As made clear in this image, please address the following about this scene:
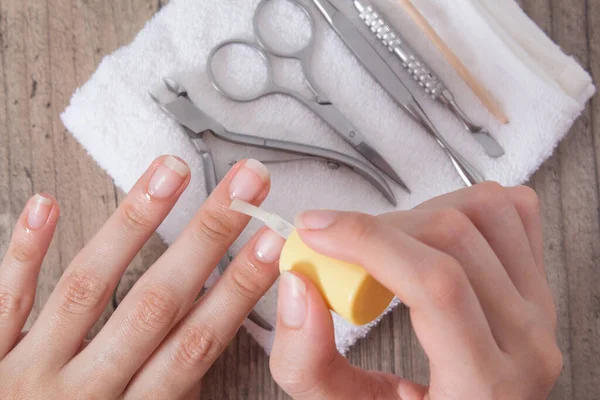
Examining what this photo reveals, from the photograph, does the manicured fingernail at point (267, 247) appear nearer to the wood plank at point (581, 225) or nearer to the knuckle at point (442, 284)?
the knuckle at point (442, 284)

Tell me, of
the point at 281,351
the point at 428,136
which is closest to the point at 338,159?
the point at 428,136

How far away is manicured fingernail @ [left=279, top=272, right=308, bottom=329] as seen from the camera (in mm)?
424

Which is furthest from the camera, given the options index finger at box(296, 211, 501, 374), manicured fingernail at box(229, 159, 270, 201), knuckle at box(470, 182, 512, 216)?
manicured fingernail at box(229, 159, 270, 201)

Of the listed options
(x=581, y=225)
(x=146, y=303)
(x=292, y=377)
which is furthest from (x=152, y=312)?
(x=581, y=225)

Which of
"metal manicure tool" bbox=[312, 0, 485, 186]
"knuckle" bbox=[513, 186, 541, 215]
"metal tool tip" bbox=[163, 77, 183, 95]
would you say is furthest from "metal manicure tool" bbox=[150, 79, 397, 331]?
"knuckle" bbox=[513, 186, 541, 215]

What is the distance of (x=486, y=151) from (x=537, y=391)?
0.38 metres

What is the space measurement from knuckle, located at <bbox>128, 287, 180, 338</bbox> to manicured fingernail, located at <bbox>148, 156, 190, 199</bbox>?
0.36 feet

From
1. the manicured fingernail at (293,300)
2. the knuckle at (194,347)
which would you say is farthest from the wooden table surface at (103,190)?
the manicured fingernail at (293,300)

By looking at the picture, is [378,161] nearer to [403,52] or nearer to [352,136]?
[352,136]

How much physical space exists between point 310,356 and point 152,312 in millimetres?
248

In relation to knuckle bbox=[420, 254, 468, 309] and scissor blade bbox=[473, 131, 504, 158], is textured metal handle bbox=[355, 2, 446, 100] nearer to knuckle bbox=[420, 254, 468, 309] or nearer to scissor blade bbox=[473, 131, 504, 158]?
scissor blade bbox=[473, 131, 504, 158]

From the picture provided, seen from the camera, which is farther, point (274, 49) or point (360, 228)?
point (274, 49)

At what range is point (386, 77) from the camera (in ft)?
2.46

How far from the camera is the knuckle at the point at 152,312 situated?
632mm
